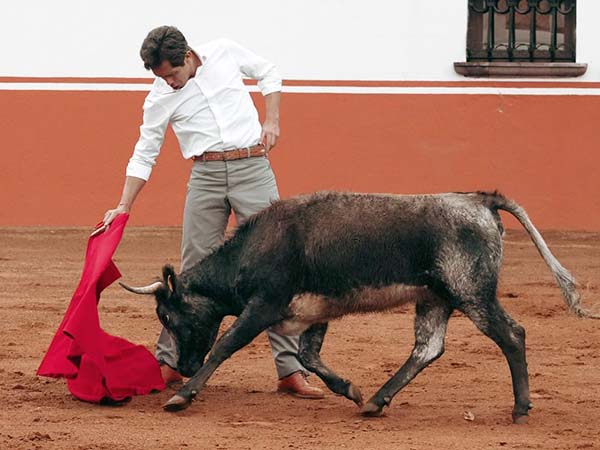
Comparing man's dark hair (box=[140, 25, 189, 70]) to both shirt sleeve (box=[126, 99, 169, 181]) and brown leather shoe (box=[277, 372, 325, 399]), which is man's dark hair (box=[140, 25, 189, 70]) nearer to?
shirt sleeve (box=[126, 99, 169, 181])

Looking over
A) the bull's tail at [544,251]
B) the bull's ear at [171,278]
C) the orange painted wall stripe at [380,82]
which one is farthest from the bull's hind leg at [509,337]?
the orange painted wall stripe at [380,82]

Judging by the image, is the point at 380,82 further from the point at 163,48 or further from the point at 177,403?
the point at 177,403

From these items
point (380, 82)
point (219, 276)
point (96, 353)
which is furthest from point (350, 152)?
point (96, 353)

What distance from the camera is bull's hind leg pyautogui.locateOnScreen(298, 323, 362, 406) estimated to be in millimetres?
7254

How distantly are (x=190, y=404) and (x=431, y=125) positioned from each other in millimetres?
7487

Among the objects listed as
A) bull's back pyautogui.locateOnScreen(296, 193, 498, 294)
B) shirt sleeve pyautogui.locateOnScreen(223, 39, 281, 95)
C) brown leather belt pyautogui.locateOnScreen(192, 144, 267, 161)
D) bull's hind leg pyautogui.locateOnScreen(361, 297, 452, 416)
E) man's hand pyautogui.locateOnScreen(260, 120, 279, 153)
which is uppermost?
shirt sleeve pyautogui.locateOnScreen(223, 39, 281, 95)

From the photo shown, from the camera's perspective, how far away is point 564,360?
344 inches

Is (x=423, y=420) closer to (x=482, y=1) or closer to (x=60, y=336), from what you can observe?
(x=60, y=336)

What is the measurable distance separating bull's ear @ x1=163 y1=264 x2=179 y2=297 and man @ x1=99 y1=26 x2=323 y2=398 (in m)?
0.31

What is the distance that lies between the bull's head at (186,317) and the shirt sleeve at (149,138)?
52cm

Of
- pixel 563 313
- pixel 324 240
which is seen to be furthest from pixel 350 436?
pixel 563 313

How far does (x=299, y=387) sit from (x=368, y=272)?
0.92 metres

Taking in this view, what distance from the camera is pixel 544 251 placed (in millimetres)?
7188

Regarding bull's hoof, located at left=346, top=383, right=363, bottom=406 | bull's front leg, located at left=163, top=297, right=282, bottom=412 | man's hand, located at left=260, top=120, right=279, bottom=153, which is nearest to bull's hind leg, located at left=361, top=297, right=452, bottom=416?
bull's hoof, located at left=346, top=383, right=363, bottom=406
